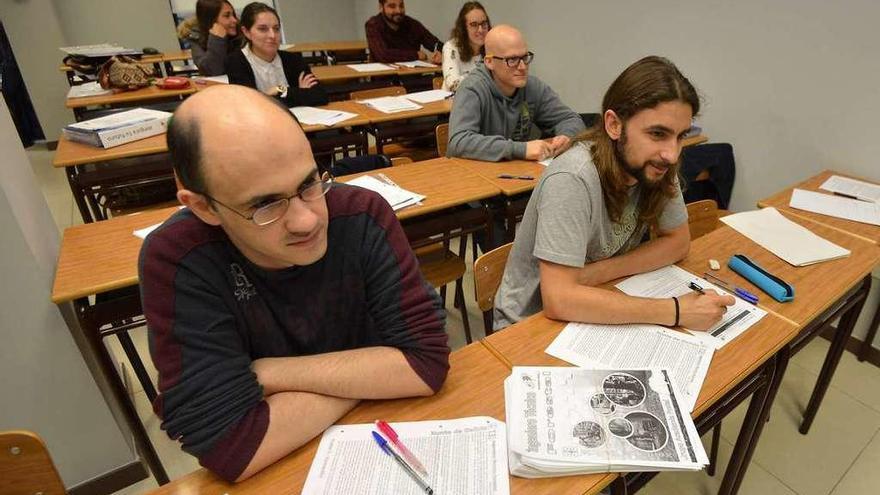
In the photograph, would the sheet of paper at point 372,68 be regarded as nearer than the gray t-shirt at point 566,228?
No

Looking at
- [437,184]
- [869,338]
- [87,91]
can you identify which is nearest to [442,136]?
[437,184]

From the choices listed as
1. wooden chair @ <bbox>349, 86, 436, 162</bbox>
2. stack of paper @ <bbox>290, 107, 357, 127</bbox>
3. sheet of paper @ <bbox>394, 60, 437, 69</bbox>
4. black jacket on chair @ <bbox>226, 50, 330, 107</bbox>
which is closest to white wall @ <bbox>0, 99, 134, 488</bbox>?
stack of paper @ <bbox>290, 107, 357, 127</bbox>

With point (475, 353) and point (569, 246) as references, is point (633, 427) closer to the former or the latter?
point (475, 353)

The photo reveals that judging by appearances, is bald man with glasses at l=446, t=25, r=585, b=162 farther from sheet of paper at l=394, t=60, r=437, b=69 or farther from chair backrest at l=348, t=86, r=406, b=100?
sheet of paper at l=394, t=60, r=437, b=69

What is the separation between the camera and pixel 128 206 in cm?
256

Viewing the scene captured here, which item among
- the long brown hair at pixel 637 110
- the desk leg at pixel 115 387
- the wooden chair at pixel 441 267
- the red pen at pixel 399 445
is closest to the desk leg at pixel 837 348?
the long brown hair at pixel 637 110

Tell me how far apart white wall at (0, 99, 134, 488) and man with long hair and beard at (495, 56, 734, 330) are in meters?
1.37

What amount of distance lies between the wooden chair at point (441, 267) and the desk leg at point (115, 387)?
44.8 inches

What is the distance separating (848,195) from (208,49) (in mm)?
4560

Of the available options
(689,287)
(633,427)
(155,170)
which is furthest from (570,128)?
(155,170)

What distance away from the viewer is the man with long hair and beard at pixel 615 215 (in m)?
1.14

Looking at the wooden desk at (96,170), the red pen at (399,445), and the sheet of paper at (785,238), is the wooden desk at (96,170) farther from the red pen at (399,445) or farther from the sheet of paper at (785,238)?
the sheet of paper at (785,238)

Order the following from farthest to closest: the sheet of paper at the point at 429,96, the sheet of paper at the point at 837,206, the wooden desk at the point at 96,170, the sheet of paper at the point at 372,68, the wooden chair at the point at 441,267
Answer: the sheet of paper at the point at 372,68, the sheet of paper at the point at 429,96, the wooden desk at the point at 96,170, the wooden chair at the point at 441,267, the sheet of paper at the point at 837,206

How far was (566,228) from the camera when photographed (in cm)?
121
